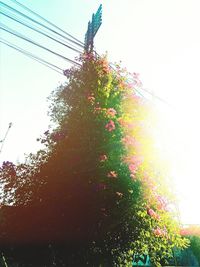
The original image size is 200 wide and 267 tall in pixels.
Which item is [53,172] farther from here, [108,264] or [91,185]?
[108,264]

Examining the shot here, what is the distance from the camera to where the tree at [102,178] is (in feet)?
25.4

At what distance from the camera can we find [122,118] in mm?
8625

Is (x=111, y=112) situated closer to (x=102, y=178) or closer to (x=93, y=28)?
(x=102, y=178)

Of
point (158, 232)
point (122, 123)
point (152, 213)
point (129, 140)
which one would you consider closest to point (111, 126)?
point (122, 123)

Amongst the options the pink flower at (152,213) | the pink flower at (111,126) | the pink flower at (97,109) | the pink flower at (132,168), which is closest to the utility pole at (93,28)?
the pink flower at (97,109)

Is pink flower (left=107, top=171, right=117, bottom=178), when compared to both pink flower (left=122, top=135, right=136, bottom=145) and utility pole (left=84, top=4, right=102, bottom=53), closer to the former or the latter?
pink flower (left=122, top=135, right=136, bottom=145)

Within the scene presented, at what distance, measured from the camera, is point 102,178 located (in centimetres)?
777

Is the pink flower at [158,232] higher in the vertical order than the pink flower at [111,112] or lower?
lower

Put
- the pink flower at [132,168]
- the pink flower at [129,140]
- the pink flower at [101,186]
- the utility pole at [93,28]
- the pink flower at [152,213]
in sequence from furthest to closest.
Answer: the utility pole at [93,28] → the pink flower at [129,140] → the pink flower at [152,213] → the pink flower at [132,168] → the pink flower at [101,186]

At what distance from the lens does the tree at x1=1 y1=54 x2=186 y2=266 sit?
7.73 metres

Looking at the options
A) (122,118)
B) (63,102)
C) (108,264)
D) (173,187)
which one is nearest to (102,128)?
(122,118)

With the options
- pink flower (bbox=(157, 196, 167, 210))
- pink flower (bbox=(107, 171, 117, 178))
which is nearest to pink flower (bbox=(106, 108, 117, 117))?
pink flower (bbox=(107, 171, 117, 178))

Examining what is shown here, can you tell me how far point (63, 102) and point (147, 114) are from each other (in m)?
2.83

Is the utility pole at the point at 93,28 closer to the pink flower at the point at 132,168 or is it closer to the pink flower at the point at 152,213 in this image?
the pink flower at the point at 132,168
